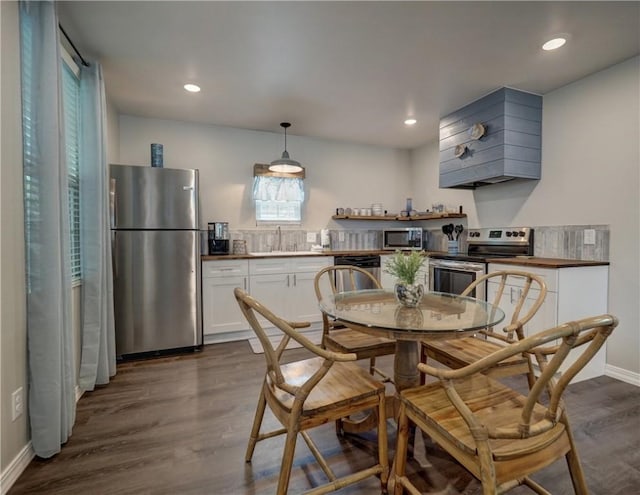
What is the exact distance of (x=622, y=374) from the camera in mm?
2617

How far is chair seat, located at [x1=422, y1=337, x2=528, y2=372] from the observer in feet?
5.56

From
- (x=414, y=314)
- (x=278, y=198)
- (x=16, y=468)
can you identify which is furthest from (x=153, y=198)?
(x=414, y=314)

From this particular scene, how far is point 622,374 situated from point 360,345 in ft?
7.57

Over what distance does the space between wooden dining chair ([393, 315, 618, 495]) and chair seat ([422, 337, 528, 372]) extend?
0.33 m

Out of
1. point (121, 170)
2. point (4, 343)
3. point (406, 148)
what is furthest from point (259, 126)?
point (4, 343)

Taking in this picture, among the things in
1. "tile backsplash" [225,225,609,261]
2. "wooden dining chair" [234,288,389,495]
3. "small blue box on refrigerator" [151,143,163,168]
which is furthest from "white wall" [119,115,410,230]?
"wooden dining chair" [234,288,389,495]

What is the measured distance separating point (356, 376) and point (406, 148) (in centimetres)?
429

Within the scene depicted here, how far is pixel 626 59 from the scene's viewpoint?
8.34 feet

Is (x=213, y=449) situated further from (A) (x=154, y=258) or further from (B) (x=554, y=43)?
(B) (x=554, y=43)

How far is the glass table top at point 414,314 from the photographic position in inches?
54.1

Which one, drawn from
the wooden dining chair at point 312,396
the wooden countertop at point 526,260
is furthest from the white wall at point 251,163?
the wooden dining chair at point 312,396

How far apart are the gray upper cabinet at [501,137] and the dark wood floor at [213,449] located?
1.92 meters

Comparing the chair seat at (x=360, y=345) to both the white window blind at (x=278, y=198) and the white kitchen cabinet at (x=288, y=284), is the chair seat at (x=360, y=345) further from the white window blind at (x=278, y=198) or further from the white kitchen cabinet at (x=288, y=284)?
the white window blind at (x=278, y=198)

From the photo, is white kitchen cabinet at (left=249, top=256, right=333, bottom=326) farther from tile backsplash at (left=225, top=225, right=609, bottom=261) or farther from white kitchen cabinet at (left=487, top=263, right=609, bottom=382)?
white kitchen cabinet at (left=487, top=263, right=609, bottom=382)
